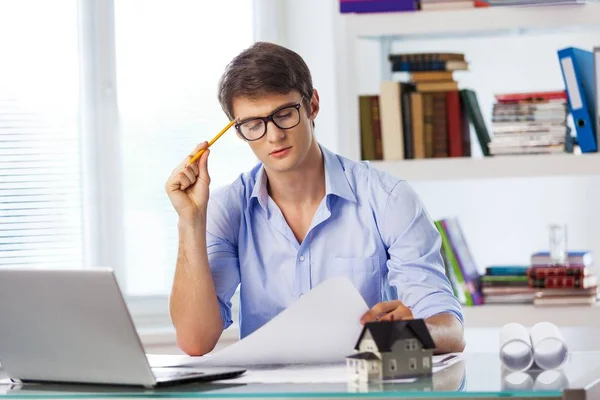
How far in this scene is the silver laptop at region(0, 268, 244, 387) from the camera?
1.28 meters

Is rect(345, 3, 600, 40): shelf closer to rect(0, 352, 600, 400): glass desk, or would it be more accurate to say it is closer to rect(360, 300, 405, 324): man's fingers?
rect(360, 300, 405, 324): man's fingers

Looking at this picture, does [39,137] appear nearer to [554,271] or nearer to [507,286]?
[507,286]

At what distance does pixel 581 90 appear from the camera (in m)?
2.78

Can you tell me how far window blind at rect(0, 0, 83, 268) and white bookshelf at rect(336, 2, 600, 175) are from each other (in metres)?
0.95

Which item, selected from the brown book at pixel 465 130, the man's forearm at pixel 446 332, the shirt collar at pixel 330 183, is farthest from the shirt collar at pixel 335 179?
the brown book at pixel 465 130

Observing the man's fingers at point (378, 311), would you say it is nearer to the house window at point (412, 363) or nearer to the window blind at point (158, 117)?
the house window at point (412, 363)

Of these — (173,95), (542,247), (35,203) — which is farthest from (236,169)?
(542,247)

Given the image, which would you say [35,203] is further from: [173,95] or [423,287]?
[423,287]

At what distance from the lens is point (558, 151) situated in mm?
2832

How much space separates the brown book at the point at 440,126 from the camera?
113 inches

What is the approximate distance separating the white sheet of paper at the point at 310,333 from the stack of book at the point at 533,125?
1.54m

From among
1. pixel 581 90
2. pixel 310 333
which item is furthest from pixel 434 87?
pixel 310 333

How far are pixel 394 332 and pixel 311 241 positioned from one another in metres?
0.80

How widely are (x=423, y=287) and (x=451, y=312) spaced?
0.07 meters
